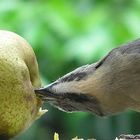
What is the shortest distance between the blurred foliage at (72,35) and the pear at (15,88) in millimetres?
790

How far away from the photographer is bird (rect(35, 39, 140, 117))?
1.03 m

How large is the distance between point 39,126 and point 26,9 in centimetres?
42

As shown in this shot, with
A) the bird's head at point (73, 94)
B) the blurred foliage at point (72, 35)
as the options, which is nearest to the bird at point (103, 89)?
the bird's head at point (73, 94)

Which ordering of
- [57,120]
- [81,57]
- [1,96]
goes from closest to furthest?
[1,96]
[81,57]
[57,120]

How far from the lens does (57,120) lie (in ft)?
6.97

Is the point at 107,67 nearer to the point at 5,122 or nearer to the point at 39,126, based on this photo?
the point at 5,122

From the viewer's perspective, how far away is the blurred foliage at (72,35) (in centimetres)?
190

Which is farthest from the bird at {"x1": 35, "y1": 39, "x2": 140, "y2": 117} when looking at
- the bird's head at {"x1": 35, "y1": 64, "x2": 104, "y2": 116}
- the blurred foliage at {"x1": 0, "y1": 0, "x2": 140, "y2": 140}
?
the blurred foliage at {"x1": 0, "y1": 0, "x2": 140, "y2": 140}

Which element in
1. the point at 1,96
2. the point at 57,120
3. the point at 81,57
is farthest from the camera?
the point at 57,120

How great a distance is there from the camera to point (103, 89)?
1.04 metres

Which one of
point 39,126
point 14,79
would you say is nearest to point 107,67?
point 14,79

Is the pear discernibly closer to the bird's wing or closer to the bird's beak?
the bird's beak

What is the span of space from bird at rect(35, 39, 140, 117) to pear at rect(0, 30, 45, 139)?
1.2 inches

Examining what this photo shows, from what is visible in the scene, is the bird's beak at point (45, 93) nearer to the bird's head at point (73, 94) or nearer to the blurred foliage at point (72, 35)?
the bird's head at point (73, 94)
